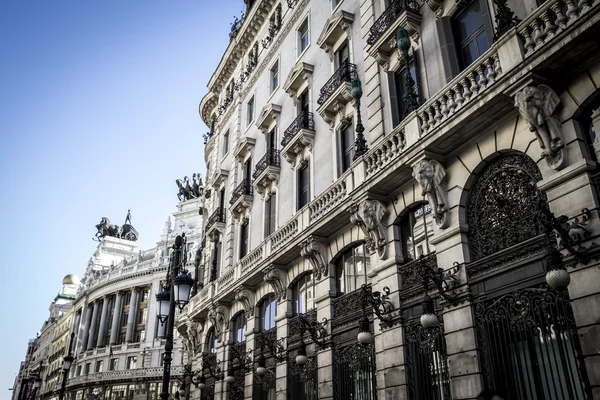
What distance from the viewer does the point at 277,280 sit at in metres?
22.1

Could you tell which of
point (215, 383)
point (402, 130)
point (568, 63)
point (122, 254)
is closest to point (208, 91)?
point (215, 383)

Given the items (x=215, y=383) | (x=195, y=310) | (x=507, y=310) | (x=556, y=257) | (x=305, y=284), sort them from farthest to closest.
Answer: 1. (x=195, y=310)
2. (x=215, y=383)
3. (x=305, y=284)
4. (x=507, y=310)
5. (x=556, y=257)

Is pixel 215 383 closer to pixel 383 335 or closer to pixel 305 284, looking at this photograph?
pixel 305 284

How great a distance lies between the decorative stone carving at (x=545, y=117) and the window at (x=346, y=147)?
9.29 meters

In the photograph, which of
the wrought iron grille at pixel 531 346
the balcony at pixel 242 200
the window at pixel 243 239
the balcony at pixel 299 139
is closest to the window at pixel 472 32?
the wrought iron grille at pixel 531 346

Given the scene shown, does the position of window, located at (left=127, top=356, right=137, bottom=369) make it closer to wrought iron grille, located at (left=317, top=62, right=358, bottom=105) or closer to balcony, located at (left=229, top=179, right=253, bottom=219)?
balcony, located at (left=229, top=179, right=253, bottom=219)

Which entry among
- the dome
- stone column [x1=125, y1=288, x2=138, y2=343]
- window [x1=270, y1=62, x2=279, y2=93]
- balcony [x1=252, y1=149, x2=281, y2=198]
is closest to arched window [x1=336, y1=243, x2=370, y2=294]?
balcony [x1=252, y1=149, x2=281, y2=198]

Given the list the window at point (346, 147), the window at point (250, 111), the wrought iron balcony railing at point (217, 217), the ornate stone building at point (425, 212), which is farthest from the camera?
the wrought iron balcony railing at point (217, 217)

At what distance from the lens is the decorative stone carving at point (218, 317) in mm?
27906

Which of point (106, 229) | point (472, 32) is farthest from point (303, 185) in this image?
point (106, 229)

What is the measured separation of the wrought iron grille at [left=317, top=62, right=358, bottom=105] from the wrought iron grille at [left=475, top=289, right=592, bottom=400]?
1119 centimetres

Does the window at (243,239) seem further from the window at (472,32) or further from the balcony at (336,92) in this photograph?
the window at (472,32)

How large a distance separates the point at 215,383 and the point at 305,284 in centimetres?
967

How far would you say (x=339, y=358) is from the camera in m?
17.3
